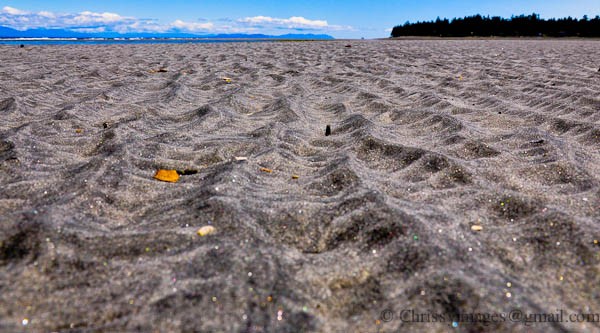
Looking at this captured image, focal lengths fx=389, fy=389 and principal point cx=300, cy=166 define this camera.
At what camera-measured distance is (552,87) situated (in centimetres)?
473

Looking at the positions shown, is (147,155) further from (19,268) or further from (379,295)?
(379,295)

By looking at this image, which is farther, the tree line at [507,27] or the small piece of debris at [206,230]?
the tree line at [507,27]

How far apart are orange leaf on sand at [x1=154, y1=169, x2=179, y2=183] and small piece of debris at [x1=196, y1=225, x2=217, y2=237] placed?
0.70 metres

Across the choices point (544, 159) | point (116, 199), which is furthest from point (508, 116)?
point (116, 199)

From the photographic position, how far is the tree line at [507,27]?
5841cm

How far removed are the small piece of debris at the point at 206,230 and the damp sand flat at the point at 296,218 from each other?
0.03m

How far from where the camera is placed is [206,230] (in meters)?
1.65

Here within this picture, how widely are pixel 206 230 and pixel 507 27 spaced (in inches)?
3160

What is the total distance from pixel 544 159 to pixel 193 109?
3.19 m

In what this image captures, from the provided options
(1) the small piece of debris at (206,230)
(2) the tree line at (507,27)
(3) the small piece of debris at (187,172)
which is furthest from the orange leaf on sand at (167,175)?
(2) the tree line at (507,27)

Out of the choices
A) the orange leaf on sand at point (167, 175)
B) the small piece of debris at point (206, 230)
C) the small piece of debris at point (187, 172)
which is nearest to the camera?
the small piece of debris at point (206, 230)

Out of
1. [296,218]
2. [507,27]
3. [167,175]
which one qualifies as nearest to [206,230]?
[296,218]

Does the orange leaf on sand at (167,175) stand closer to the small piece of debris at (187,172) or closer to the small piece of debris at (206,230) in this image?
the small piece of debris at (187,172)

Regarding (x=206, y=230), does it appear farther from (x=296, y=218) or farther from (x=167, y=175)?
(x=167, y=175)
